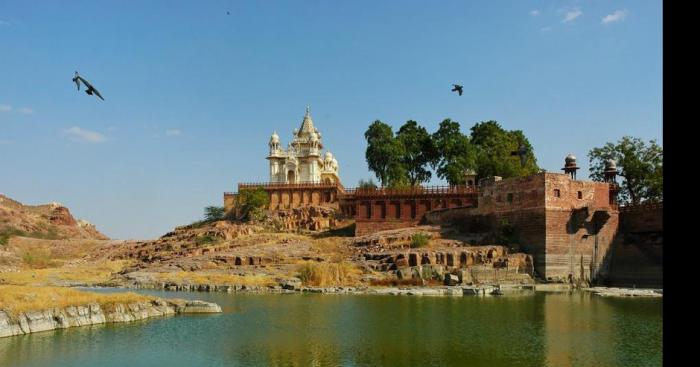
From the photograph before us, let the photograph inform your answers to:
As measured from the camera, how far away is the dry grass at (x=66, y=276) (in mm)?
51456

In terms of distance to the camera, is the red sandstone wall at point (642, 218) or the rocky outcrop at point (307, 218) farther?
the rocky outcrop at point (307, 218)

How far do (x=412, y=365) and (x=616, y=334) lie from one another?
38.0 ft

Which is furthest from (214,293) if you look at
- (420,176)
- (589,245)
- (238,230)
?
(420,176)

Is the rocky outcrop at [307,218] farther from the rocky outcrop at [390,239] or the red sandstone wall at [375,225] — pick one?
the rocky outcrop at [390,239]

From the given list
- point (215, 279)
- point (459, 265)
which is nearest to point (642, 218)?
point (459, 265)

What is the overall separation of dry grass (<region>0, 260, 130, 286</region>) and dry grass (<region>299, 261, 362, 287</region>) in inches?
673

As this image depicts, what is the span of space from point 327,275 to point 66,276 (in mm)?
22692

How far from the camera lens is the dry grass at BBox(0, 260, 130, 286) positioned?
51.5 metres

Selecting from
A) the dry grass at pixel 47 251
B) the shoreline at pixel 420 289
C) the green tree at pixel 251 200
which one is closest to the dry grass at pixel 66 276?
the shoreline at pixel 420 289

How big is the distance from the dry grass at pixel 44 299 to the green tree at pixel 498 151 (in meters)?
49.0

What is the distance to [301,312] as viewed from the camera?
116ft

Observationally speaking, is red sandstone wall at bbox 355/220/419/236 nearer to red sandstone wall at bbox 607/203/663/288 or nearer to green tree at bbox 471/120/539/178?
green tree at bbox 471/120/539/178

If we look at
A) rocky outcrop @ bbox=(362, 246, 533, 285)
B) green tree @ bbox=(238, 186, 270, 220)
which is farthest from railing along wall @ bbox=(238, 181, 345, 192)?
rocky outcrop @ bbox=(362, 246, 533, 285)
